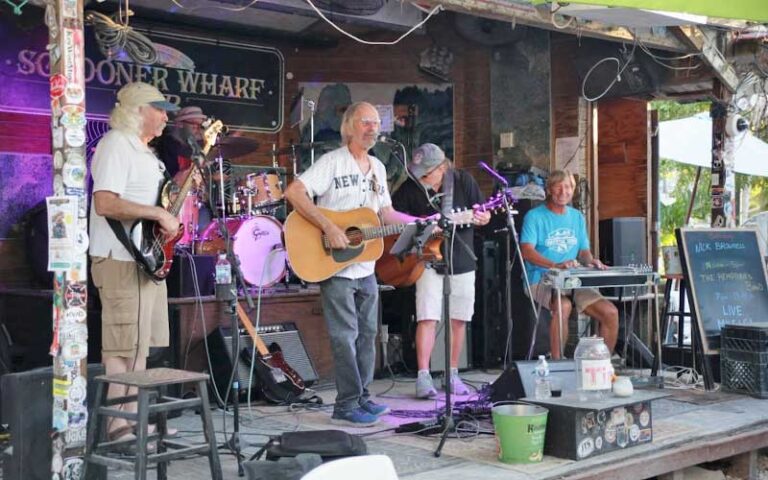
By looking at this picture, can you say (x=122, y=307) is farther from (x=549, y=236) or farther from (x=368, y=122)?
(x=549, y=236)

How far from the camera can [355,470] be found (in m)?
2.36

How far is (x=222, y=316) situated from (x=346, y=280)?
1532 millimetres

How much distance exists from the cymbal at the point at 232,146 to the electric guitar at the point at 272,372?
4.29 ft

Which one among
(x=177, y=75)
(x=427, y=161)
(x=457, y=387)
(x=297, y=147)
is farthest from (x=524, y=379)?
(x=177, y=75)

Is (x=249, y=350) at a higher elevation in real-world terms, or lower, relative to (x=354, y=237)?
lower

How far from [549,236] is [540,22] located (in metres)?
1.56

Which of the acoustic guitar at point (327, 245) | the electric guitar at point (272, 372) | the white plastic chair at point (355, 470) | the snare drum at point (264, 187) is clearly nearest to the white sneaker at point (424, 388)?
the electric guitar at point (272, 372)

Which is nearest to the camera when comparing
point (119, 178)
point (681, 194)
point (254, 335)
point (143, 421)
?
point (143, 421)

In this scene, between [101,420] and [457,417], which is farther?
[457,417]

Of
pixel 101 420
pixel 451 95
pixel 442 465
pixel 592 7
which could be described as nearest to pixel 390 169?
pixel 451 95

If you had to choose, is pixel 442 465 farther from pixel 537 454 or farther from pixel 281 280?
pixel 281 280

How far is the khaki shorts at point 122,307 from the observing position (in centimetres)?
427

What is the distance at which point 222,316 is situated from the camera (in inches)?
249

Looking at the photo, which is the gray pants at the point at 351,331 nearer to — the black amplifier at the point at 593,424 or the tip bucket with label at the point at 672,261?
the black amplifier at the point at 593,424
